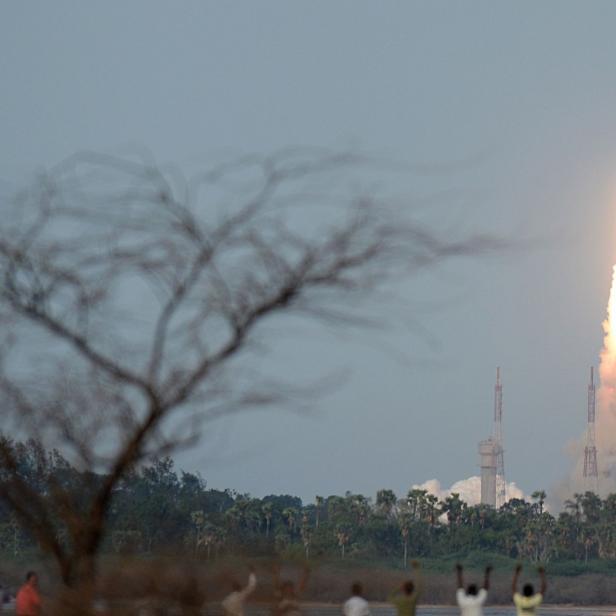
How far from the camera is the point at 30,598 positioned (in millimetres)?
15227

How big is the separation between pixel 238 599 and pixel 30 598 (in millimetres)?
3817

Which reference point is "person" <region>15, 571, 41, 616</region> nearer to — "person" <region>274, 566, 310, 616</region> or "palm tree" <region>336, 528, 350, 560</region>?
"person" <region>274, 566, 310, 616</region>

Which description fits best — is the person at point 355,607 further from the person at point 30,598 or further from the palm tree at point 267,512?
the palm tree at point 267,512

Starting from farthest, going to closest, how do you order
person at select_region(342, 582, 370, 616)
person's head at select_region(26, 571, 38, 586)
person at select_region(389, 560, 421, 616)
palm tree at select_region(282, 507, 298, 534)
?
palm tree at select_region(282, 507, 298, 534) < person at select_region(389, 560, 421, 616) < person at select_region(342, 582, 370, 616) < person's head at select_region(26, 571, 38, 586)

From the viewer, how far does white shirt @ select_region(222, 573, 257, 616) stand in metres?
12.0

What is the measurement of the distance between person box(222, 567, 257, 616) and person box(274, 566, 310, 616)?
7.3 inches

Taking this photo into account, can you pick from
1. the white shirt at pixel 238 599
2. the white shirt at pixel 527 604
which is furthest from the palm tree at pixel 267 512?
the white shirt at pixel 238 599

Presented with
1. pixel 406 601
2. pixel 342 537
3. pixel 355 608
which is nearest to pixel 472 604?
pixel 406 601

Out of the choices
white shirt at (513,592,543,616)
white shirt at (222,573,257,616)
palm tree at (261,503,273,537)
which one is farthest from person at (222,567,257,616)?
palm tree at (261,503,273,537)

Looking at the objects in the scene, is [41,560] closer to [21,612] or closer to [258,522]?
[21,612]

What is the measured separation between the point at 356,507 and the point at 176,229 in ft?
344

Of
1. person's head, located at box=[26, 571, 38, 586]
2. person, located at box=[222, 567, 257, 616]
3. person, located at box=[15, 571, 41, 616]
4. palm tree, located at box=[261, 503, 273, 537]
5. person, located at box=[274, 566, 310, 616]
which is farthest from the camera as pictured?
palm tree, located at box=[261, 503, 273, 537]

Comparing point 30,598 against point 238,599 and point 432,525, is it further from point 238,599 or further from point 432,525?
point 432,525

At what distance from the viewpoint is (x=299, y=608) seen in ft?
43.9
